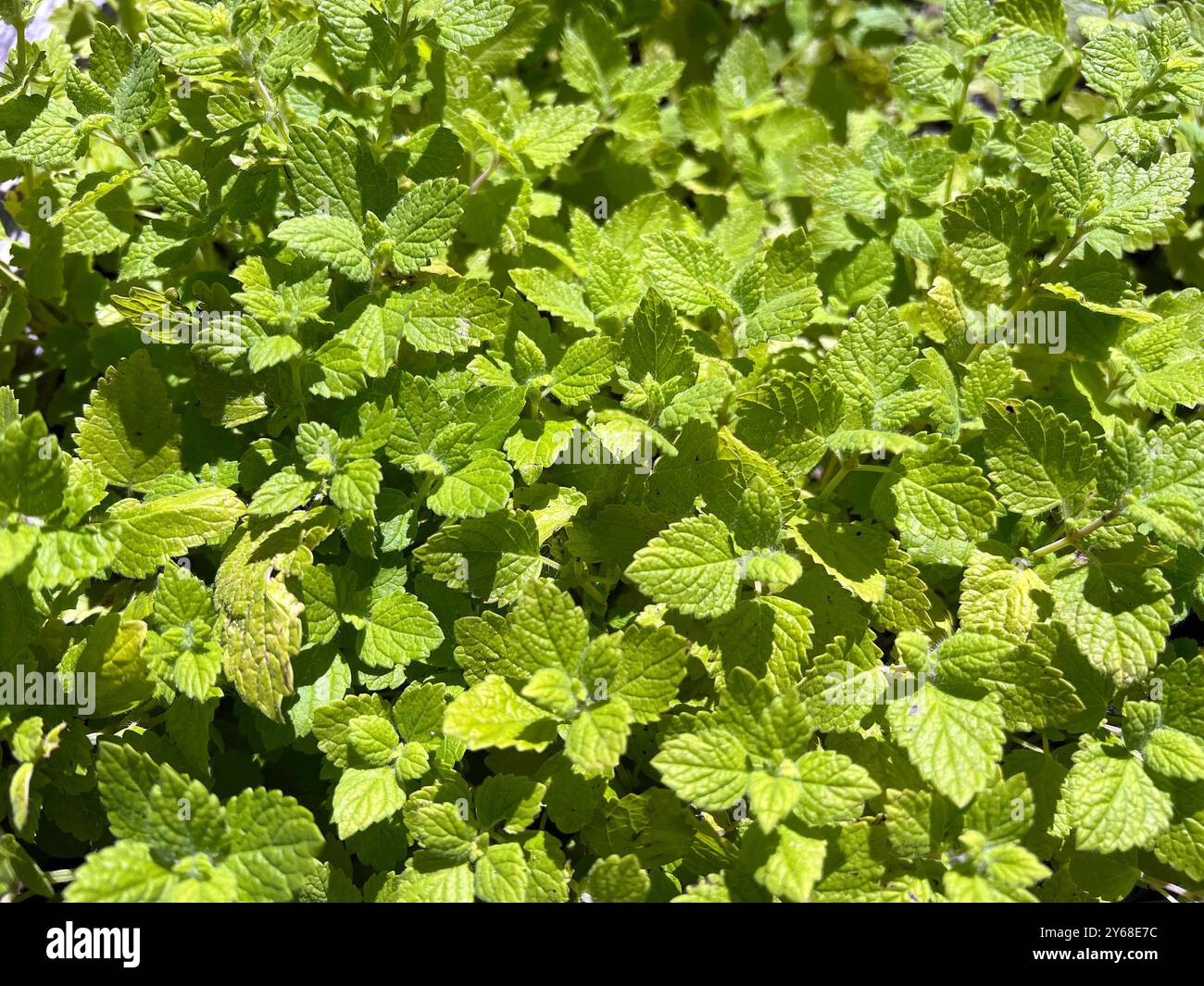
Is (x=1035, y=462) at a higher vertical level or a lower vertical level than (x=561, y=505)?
higher

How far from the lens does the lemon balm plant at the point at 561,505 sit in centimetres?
215

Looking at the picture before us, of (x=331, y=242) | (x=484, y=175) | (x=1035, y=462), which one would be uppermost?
(x=484, y=175)

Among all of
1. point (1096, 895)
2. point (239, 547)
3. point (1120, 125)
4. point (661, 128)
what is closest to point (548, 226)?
point (661, 128)

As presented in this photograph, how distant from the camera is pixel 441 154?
2711 millimetres

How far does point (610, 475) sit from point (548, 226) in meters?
1.00

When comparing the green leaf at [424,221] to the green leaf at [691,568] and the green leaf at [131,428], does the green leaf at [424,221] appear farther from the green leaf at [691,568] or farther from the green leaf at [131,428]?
the green leaf at [691,568]

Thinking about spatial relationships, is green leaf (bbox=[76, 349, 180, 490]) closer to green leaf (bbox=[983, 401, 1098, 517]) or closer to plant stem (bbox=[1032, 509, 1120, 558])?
green leaf (bbox=[983, 401, 1098, 517])

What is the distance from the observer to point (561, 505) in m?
2.55

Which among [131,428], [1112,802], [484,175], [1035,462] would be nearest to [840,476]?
A: [1035,462]

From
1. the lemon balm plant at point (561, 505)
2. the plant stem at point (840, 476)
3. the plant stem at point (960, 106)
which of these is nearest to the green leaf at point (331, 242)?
the lemon balm plant at point (561, 505)

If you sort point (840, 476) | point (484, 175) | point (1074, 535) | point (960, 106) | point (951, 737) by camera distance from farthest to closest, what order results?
point (960, 106) → point (484, 175) → point (840, 476) → point (1074, 535) → point (951, 737)

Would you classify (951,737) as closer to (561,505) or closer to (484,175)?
(561,505)

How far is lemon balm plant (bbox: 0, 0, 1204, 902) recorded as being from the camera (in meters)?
2.15

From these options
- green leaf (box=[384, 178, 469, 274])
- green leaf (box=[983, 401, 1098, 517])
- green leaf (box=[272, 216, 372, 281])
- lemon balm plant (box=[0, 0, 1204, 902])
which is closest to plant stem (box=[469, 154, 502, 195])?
lemon balm plant (box=[0, 0, 1204, 902])
